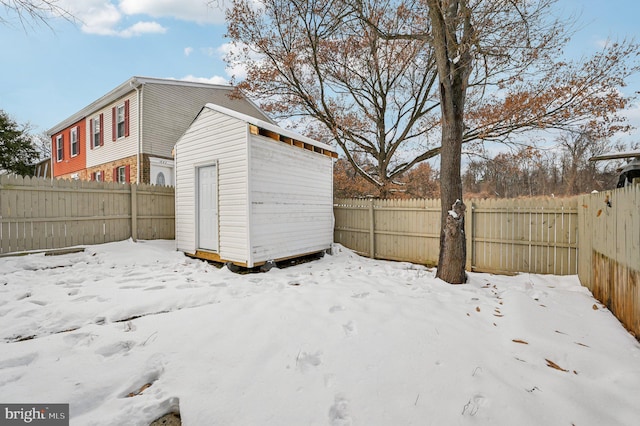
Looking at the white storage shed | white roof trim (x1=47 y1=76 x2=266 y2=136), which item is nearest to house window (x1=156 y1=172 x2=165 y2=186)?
white roof trim (x1=47 y1=76 x2=266 y2=136)

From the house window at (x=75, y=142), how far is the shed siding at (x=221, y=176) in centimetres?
1234

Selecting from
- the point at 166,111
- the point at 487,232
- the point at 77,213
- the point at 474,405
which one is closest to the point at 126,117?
the point at 166,111

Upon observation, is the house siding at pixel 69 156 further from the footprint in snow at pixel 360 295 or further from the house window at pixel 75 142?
the footprint in snow at pixel 360 295

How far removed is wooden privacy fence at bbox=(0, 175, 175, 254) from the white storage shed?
4.91ft

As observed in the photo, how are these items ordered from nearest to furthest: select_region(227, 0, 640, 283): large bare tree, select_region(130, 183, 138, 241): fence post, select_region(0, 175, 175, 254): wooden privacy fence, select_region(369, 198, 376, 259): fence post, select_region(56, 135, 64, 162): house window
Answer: select_region(227, 0, 640, 283): large bare tree → select_region(0, 175, 175, 254): wooden privacy fence → select_region(130, 183, 138, 241): fence post → select_region(369, 198, 376, 259): fence post → select_region(56, 135, 64, 162): house window

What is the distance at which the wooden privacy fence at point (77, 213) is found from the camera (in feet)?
19.0

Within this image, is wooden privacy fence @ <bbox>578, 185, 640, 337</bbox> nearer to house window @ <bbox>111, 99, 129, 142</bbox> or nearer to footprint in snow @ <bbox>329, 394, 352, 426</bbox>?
footprint in snow @ <bbox>329, 394, 352, 426</bbox>

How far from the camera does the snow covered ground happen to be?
1.71m

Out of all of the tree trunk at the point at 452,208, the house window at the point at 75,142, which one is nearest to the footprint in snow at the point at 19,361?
the tree trunk at the point at 452,208

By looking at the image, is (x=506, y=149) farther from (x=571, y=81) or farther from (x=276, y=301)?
(x=276, y=301)

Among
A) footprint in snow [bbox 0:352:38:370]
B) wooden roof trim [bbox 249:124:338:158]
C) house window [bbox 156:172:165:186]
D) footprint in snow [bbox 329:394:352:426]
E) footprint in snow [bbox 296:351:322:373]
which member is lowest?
footprint in snow [bbox 329:394:352:426]

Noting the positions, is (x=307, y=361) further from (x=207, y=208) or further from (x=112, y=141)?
(x=112, y=141)

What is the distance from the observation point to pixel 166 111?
11875 millimetres

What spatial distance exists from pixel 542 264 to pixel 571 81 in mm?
6400
